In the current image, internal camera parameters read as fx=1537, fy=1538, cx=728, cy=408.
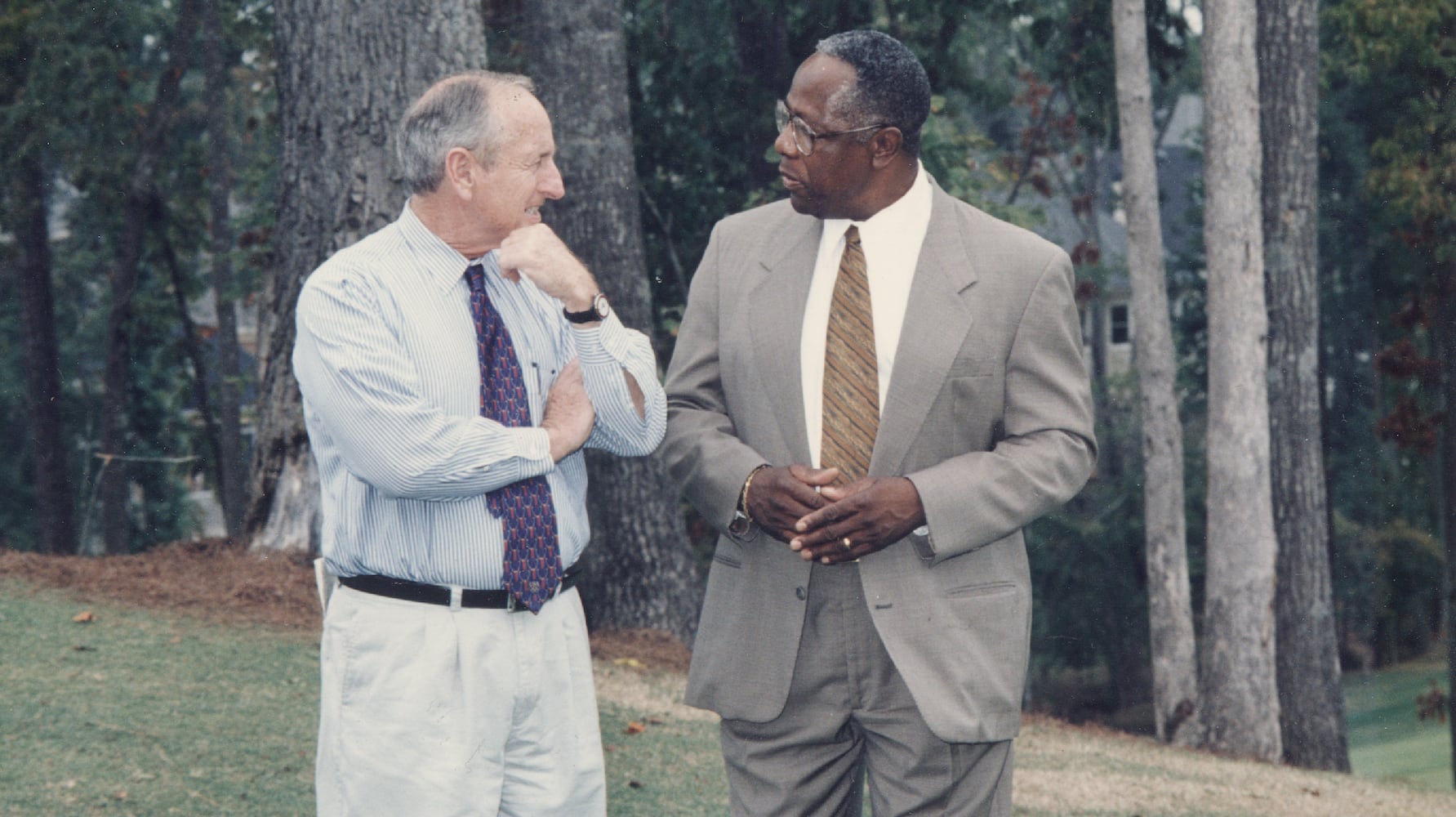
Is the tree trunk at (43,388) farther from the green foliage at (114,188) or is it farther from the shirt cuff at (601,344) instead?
the shirt cuff at (601,344)

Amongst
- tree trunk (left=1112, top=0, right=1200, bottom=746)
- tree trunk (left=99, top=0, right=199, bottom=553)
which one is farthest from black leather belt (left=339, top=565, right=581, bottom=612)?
tree trunk (left=99, top=0, right=199, bottom=553)

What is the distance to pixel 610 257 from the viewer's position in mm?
10203

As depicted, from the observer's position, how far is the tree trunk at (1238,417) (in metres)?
12.4

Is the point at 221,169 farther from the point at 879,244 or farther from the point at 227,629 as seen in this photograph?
the point at 879,244

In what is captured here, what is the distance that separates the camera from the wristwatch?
11.5 feet

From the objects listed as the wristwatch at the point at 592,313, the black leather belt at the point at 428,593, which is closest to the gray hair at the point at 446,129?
the wristwatch at the point at 592,313

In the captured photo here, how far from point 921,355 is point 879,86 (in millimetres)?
637

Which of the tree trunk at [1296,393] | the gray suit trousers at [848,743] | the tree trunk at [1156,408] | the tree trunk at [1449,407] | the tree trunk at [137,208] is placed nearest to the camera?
the gray suit trousers at [848,743]

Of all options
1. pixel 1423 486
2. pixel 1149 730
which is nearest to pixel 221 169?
pixel 1149 730

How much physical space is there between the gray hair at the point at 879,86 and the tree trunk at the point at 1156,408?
31.5 feet

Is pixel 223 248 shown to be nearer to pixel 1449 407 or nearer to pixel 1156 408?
pixel 1156 408

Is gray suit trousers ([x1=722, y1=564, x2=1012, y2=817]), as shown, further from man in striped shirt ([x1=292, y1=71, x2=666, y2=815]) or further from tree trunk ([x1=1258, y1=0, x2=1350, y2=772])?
tree trunk ([x1=1258, y1=0, x2=1350, y2=772])

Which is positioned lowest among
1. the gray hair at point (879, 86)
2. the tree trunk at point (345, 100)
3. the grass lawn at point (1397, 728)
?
the grass lawn at point (1397, 728)

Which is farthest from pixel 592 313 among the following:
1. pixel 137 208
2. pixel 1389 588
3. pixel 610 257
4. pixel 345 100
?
pixel 1389 588
